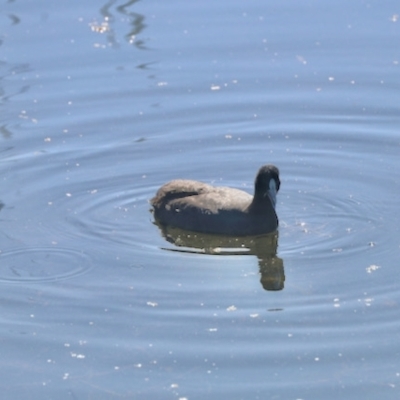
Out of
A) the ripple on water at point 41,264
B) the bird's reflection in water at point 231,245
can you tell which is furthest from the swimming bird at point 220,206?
the ripple on water at point 41,264

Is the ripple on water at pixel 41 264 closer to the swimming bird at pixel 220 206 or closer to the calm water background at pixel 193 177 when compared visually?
the calm water background at pixel 193 177

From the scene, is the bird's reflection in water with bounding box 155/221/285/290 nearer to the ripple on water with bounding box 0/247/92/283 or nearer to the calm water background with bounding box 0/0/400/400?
the calm water background with bounding box 0/0/400/400

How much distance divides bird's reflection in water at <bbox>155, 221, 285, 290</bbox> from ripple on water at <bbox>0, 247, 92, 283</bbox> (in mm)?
855

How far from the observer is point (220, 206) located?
10.9 m

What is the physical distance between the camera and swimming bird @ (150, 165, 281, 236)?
10711 mm

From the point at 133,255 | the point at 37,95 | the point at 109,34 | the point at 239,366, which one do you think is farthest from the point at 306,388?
the point at 109,34

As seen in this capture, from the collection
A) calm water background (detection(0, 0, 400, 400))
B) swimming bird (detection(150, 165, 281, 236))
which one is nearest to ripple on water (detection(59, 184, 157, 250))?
calm water background (detection(0, 0, 400, 400))

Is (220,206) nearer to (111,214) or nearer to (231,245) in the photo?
(231,245)

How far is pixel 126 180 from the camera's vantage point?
38.7 ft

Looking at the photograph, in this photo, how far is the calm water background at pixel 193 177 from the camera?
8.23 m

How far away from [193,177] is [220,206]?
1.12 m

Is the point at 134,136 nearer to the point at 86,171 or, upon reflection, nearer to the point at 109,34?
the point at 86,171

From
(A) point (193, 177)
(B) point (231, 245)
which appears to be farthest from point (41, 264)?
(A) point (193, 177)

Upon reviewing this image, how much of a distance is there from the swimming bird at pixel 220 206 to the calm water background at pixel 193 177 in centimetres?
22
